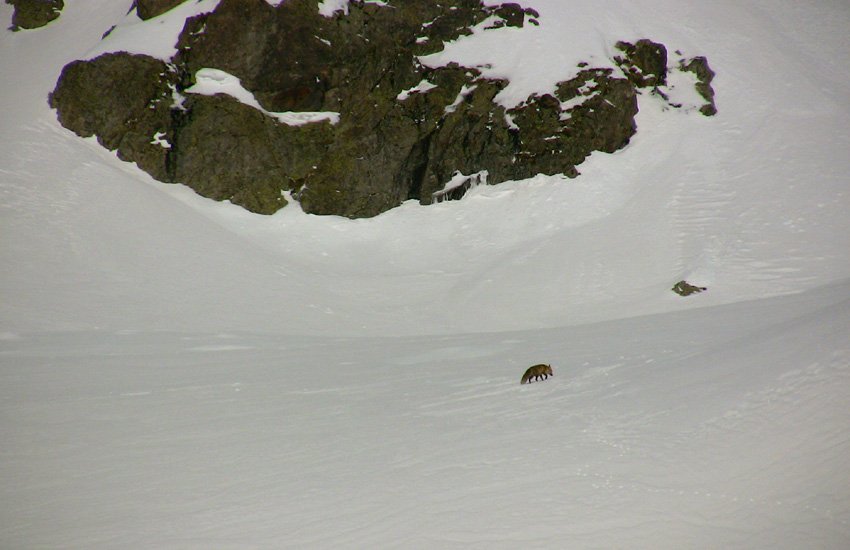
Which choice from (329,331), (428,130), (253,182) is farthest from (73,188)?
(428,130)

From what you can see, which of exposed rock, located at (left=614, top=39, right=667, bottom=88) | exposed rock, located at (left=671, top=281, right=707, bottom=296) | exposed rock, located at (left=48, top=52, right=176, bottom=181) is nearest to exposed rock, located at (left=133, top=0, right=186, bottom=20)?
exposed rock, located at (left=48, top=52, right=176, bottom=181)

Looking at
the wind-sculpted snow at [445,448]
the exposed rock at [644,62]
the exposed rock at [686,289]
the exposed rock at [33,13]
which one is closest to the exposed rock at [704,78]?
the exposed rock at [644,62]

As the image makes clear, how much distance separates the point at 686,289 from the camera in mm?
14203

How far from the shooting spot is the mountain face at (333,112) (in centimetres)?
1998

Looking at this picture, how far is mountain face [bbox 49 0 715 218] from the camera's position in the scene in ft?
65.6

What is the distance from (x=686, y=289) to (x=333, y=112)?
604 inches

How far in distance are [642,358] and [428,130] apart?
55.4 feet

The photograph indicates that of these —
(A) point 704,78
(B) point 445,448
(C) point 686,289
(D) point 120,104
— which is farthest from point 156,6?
(A) point 704,78

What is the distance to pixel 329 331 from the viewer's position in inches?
500

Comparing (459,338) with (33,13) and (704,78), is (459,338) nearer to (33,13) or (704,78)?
(704,78)

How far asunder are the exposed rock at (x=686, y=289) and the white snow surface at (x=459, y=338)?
37 cm

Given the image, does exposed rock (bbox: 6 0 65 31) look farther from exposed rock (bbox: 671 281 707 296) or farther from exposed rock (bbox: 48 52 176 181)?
exposed rock (bbox: 671 281 707 296)

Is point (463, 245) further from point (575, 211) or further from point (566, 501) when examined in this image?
point (566, 501)

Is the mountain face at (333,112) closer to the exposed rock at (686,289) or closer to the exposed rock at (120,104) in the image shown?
the exposed rock at (120,104)
